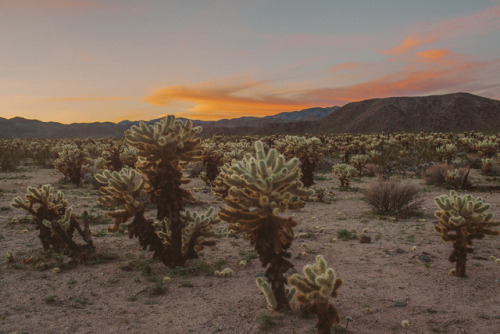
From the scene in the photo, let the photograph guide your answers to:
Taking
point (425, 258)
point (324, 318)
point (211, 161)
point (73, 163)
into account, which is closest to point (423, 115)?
point (211, 161)

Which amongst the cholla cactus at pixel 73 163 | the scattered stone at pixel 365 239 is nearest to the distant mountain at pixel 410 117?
the cholla cactus at pixel 73 163

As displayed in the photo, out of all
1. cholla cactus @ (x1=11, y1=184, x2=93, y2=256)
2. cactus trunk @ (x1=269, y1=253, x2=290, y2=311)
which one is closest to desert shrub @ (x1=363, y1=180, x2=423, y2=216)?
cactus trunk @ (x1=269, y1=253, x2=290, y2=311)

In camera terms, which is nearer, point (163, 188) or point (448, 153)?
point (163, 188)

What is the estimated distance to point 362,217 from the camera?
10289 millimetres

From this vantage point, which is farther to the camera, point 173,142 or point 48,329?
Answer: point 173,142

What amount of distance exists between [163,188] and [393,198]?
7630 mm

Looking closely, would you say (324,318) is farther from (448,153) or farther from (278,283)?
(448,153)

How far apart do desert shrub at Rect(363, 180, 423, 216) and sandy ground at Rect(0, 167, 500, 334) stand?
1820 millimetres

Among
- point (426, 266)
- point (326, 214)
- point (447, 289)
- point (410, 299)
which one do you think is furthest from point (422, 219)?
point (410, 299)

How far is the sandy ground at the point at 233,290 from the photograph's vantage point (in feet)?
14.7

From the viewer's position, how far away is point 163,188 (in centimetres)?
582

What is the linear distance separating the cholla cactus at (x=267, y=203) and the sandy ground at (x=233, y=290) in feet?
2.95

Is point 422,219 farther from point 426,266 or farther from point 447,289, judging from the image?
point 447,289

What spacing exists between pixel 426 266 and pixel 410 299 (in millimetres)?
1511
